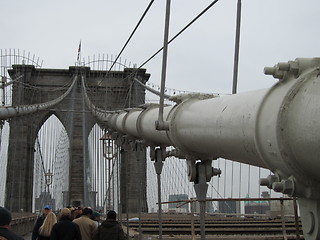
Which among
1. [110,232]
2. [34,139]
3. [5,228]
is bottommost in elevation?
[110,232]

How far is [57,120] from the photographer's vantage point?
27.2 meters

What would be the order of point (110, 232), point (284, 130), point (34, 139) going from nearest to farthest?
point (284, 130) < point (110, 232) < point (34, 139)

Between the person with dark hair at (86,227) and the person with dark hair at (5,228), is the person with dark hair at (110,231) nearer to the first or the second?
the person with dark hair at (86,227)

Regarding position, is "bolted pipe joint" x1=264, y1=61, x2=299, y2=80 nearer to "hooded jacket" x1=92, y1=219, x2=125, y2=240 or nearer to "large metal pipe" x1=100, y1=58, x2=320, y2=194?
"large metal pipe" x1=100, y1=58, x2=320, y2=194

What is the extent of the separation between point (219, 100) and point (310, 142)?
0.79 m

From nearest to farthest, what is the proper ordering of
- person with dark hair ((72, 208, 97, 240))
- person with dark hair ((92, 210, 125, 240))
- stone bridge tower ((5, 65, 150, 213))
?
person with dark hair ((92, 210, 125, 240)), person with dark hair ((72, 208, 97, 240)), stone bridge tower ((5, 65, 150, 213))

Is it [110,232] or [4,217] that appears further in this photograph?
[110,232]

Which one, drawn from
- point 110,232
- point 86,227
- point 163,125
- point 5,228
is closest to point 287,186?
point 163,125

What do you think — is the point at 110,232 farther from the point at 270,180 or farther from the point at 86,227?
the point at 270,180

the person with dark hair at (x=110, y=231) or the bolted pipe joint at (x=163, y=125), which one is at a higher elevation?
the bolted pipe joint at (x=163, y=125)

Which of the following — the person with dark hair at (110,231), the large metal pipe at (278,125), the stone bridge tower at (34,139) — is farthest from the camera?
the stone bridge tower at (34,139)

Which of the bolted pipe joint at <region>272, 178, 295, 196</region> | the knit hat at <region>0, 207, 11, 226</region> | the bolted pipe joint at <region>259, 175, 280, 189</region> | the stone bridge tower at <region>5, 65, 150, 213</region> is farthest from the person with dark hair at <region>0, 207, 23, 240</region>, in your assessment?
the stone bridge tower at <region>5, 65, 150, 213</region>

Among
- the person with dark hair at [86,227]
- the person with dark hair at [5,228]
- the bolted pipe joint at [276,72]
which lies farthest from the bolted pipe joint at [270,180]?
the person with dark hair at [86,227]

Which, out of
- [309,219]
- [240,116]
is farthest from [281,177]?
[240,116]
